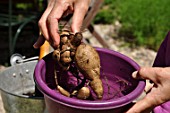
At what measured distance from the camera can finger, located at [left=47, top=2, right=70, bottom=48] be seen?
1472mm

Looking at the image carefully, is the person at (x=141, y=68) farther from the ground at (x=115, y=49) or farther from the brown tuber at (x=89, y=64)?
the ground at (x=115, y=49)

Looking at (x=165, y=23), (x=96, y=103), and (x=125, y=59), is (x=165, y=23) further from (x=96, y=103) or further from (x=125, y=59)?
(x=96, y=103)

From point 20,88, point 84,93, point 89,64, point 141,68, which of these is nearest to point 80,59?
point 89,64

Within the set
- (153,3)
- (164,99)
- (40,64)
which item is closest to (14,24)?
(153,3)

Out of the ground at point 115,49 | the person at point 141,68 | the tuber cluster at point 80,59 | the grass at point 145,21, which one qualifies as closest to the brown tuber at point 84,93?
the tuber cluster at point 80,59

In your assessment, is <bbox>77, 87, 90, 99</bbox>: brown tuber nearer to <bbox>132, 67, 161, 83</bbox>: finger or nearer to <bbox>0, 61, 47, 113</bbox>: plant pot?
<bbox>132, 67, 161, 83</bbox>: finger

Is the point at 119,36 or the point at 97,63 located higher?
the point at 97,63

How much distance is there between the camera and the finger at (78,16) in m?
1.57

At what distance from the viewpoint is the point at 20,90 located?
7.73ft

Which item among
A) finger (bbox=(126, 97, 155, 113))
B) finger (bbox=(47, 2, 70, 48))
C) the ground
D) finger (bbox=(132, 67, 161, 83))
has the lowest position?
the ground

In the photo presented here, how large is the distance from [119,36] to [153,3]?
59cm

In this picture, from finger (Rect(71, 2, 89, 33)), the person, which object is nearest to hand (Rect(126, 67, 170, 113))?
the person

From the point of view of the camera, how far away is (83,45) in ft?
4.68

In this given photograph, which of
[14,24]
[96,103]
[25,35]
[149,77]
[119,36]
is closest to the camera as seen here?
[96,103]
